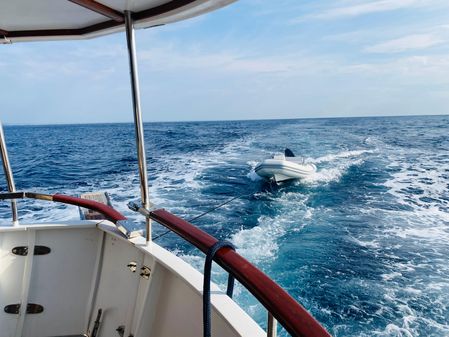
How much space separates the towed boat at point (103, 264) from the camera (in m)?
1.11

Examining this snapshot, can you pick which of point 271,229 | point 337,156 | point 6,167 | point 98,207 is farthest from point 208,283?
point 337,156

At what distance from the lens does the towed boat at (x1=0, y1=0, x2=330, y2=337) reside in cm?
111

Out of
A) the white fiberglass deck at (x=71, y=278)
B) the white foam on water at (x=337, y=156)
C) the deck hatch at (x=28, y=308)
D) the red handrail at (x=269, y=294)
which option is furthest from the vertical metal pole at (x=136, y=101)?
the white foam on water at (x=337, y=156)

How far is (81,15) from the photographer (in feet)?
4.34

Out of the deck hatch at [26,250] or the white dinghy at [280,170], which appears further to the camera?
the white dinghy at [280,170]

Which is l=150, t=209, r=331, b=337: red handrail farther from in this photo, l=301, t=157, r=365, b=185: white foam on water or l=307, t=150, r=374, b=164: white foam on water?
l=307, t=150, r=374, b=164: white foam on water

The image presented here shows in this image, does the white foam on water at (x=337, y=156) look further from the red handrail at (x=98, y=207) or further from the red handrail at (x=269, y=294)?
the red handrail at (x=269, y=294)

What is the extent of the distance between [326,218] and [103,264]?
7.12 meters

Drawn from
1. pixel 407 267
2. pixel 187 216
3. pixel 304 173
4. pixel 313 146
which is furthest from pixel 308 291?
pixel 313 146

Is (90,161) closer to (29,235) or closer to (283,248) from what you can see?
(283,248)

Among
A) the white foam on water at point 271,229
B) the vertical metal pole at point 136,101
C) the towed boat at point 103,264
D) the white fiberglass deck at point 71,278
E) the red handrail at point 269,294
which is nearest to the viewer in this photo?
the red handrail at point 269,294

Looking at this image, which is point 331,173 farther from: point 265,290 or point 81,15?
point 265,290

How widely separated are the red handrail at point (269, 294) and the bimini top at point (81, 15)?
0.77m

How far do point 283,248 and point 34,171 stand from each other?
1095cm
